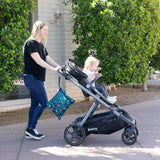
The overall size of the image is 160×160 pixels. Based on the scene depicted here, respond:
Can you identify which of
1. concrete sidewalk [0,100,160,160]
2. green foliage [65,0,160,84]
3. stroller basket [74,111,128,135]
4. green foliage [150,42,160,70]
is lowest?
concrete sidewalk [0,100,160,160]

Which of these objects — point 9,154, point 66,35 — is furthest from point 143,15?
point 9,154

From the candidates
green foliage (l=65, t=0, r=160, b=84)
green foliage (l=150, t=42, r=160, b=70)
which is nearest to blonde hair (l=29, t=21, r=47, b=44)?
green foliage (l=65, t=0, r=160, b=84)

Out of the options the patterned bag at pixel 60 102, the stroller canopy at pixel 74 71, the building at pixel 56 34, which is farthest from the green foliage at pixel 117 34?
the patterned bag at pixel 60 102

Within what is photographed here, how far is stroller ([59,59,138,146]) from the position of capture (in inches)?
193

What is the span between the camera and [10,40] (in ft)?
20.8

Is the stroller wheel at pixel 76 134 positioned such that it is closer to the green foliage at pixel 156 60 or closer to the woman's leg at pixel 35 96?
the woman's leg at pixel 35 96

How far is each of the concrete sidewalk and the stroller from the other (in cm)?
16

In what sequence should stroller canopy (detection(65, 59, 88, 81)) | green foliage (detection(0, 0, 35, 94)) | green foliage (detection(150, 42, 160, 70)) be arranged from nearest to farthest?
stroller canopy (detection(65, 59, 88, 81))
green foliage (detection(0, 0, 35, 94))
green foliage (detection(150, 42, 160, 70))

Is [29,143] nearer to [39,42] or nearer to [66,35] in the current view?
[39,42]

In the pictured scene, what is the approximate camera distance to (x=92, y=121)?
198 inches

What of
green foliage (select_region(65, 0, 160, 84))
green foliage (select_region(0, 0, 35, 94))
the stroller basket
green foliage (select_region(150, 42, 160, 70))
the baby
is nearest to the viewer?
the stroller basket

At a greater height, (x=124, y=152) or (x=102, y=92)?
(x=102, y=92)

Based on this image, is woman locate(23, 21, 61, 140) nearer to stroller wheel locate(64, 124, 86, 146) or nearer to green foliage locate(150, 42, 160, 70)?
stroller wheel locate(64, 124, 86, 146)

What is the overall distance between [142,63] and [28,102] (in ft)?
11.8
